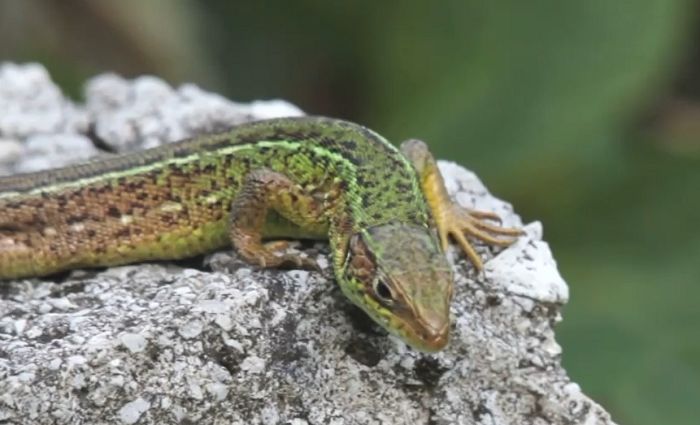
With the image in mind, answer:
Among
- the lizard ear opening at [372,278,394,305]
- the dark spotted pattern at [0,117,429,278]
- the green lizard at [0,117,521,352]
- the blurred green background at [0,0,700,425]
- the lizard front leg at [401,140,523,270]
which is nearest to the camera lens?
the lizard ear opening at [372,278,394,305]

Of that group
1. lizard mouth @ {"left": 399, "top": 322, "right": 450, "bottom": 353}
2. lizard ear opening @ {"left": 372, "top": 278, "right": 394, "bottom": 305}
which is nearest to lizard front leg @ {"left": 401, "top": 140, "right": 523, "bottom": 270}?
lizard ear opening @ {"left": 372, "top": 278, "right": 394, "bottom": 305}

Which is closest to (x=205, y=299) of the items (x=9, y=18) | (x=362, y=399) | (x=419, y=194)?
(x=362, y=399)

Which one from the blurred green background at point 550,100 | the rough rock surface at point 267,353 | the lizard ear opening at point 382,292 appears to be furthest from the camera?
the blurred green background at point 550,100

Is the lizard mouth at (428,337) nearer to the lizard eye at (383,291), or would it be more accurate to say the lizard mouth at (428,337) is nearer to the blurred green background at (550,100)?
the lizard eye at (383,291)

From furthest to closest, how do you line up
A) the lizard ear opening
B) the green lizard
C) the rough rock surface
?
the green lizard → the lizard ear opening → the rough rock surface

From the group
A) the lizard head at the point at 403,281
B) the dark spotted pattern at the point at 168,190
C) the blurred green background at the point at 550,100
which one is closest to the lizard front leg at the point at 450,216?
the dark spotted pattern at the point at 168,190

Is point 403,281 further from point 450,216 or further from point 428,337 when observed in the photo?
point 450,216

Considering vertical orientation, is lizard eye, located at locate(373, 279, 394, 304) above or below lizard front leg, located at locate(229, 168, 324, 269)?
below

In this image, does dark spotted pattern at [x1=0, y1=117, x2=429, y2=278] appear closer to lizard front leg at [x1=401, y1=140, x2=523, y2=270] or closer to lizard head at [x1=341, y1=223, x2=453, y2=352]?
lizard front leg at [x1=401, y1=140, x2=523, y2=270]
